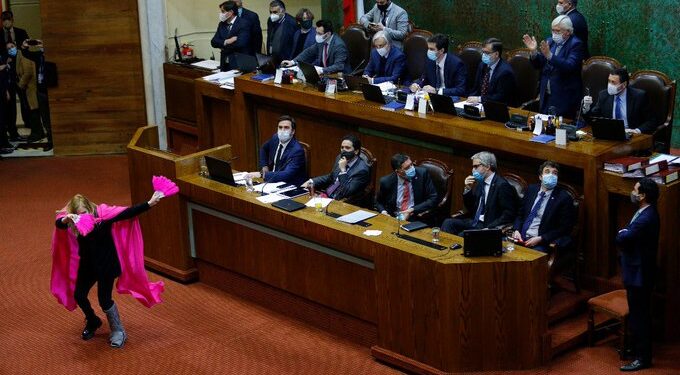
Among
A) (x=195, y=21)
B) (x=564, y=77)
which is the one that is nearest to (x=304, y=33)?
(x=195, y=21)

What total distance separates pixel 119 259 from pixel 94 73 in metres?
5.49

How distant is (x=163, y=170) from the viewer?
879 centimetres

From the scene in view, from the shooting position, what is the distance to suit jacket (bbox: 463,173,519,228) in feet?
25.8

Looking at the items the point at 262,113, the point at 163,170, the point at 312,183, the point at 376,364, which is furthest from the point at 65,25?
the point at 376,364

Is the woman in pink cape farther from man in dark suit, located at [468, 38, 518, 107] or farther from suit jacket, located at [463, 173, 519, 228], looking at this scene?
man in dark suit, located at [468, 38, 518, 107]

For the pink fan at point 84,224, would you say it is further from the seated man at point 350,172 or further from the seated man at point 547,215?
the seated man at point 547,215

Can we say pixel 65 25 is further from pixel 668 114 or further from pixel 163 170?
pixel 668 114

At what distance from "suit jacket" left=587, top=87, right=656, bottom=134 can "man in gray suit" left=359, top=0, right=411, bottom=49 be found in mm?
3151

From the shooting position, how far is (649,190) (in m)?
6.90

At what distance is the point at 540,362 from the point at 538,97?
11.3 ft

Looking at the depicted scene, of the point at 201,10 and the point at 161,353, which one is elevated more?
A: the point at 201,10

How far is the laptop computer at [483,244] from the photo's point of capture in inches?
266

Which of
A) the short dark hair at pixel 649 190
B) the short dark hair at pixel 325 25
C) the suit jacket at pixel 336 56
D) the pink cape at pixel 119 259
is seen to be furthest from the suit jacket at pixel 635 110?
the pink cape at pixel 119 259

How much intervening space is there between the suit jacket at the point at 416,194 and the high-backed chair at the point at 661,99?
6.42 feet
